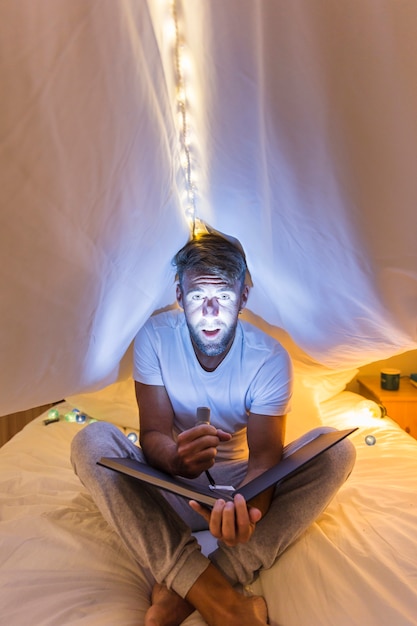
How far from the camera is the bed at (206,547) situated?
713 millimetres

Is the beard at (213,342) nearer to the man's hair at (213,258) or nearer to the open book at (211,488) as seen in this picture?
the man's hair at (213,258)

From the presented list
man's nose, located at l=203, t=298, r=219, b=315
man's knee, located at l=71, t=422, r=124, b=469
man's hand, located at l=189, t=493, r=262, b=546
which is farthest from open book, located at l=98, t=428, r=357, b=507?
man's nose, located at l=203, t=298, r=219, b=315

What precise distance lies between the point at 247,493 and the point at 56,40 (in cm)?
66

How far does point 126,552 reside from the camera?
910mm

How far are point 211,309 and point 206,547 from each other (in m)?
0.50

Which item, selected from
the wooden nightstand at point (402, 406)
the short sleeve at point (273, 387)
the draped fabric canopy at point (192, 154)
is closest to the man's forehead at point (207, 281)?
the draped fabric canopy at point (192, 154)

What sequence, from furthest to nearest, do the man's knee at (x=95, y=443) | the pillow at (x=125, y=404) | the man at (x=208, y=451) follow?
the pillow at (x=125, y=404) → the man's knee at (x=95, y=443) → the man at (x=208, y=451)

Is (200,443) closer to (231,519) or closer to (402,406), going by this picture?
(231,519)

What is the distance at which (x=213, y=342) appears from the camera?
1.05 metres

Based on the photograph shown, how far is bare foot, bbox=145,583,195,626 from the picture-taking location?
72cm

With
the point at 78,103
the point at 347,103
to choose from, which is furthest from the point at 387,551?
the point at 78,103

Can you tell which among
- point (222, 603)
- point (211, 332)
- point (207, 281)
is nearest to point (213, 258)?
point (207, 281)

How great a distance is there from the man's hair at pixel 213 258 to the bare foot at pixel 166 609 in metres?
0.62

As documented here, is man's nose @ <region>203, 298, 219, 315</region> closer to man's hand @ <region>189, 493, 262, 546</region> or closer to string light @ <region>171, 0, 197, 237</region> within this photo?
string light @ <region>171, 0, 197, 237</region>
